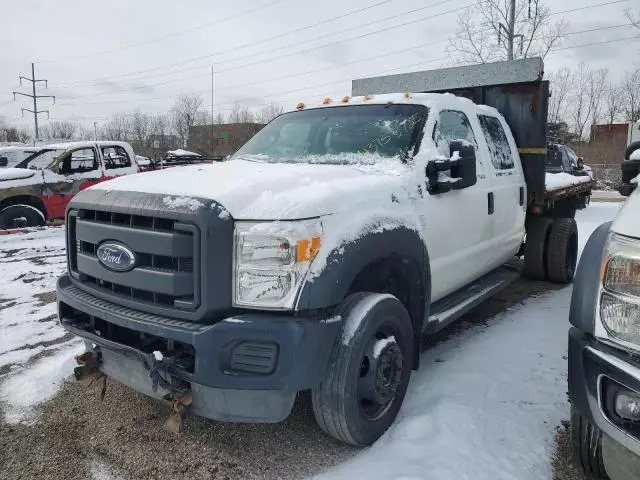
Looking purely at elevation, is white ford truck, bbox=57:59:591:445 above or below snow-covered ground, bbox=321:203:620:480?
above

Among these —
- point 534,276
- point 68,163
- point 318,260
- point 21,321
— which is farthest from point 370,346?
point 68,163

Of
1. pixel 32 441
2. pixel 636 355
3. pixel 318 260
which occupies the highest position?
pixel 318 260

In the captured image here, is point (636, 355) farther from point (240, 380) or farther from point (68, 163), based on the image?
point (68, 163)

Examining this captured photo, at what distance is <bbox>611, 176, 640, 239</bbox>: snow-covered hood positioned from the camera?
187cm

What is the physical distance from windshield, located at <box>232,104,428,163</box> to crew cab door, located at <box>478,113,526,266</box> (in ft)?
3.34

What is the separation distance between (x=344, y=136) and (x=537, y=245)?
340 cm

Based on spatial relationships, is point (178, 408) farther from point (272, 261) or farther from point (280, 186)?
point (280, 186)

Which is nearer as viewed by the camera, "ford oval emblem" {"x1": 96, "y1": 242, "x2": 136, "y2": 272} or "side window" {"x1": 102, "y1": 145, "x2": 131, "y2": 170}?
→ "ford oval emblem" {"x1": 96, "y1": 242, "x2": 136, "y2": 272}

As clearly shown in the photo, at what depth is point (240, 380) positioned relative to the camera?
2.36m

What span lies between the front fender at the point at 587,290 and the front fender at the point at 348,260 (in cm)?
95

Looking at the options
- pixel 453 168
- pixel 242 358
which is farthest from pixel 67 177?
pixel 242 358

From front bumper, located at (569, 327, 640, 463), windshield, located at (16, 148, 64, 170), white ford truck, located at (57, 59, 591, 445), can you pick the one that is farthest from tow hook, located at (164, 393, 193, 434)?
windshield, located at (16, 148, 64, 170)

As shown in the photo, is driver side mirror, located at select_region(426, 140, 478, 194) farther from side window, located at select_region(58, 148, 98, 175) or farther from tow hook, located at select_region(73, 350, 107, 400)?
side window, located at select_region(58, 148, 98, 175)

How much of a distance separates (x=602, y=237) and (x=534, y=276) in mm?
4242
